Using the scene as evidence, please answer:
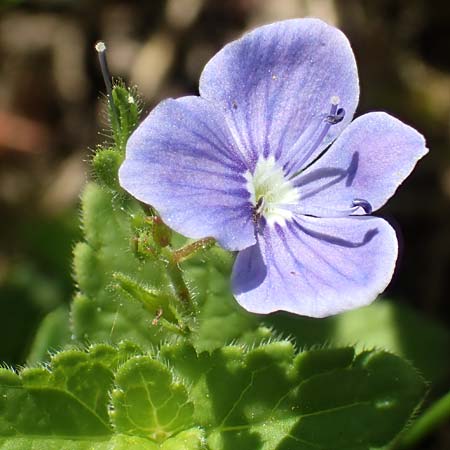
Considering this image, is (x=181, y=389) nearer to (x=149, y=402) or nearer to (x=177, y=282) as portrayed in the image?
(x=149, y=402)

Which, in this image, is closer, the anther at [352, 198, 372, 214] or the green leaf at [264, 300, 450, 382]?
the anther at [352, 198, 372, 214]

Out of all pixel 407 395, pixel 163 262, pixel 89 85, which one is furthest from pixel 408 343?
pixel 89 85

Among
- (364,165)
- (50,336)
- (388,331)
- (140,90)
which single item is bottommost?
(388,331)

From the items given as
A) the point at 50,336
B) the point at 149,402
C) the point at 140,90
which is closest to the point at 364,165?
the point at 149,402

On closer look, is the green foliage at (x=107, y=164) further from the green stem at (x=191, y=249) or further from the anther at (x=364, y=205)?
the anther at (x=364, y=205)

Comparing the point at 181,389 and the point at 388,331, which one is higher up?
the point at 181,389

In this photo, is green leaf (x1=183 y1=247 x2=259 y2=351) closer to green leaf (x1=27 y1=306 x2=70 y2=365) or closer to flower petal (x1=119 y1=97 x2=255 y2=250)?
flower petal (x1=119 y1=97 x2=255 y2=250)

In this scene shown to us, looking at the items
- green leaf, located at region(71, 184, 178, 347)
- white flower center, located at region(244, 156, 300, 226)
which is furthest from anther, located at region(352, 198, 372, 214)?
green leaf, located at region(71, 184, 178, 347)

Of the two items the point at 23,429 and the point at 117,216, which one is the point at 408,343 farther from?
the point at 23,429
